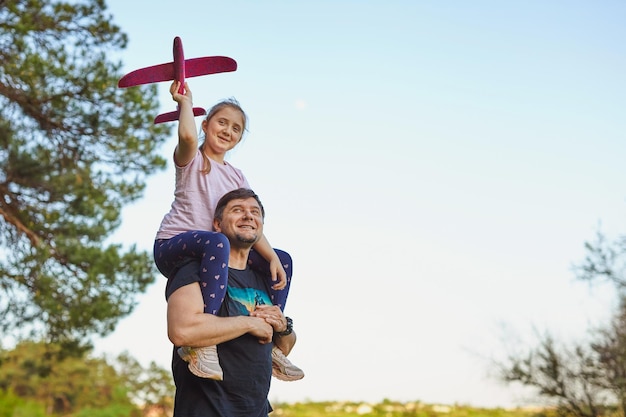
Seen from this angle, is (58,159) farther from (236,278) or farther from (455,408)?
(455,408)

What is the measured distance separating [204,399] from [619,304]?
1081 centimetres

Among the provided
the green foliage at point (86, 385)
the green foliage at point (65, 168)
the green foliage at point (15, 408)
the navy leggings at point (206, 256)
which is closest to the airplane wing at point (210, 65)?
the navy leggings at point (206, 256)

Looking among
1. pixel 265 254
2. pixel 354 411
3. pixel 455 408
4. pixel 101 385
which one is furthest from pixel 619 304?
pixel 101 385

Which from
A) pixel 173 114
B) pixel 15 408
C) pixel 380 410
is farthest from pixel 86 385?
pixel 173 114

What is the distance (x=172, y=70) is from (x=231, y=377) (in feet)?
4.59

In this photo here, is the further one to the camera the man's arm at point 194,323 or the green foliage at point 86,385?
the green foliage at point 86,385

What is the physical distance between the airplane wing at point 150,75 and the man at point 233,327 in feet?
2.08

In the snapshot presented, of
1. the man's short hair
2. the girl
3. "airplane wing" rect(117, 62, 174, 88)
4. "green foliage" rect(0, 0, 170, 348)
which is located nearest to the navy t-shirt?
the girl

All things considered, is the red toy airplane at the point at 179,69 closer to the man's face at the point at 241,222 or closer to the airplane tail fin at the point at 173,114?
the airplane tail fin at the point at 173,114

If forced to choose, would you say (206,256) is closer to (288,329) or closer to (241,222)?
(241,222)

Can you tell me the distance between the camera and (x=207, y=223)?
11.0 ft

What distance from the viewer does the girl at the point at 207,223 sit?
3066mm

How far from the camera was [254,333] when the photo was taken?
3.20 m

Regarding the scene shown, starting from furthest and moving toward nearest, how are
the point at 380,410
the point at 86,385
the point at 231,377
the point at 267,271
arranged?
1. the point at 86,385
2. the point at 380,410
3. the point at 267,271
4. the point at 231,377
